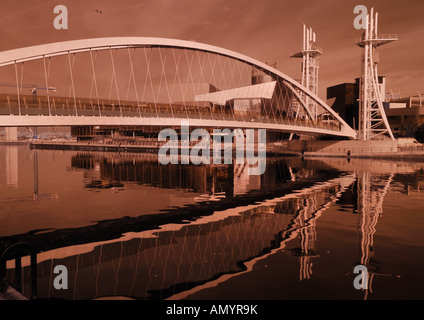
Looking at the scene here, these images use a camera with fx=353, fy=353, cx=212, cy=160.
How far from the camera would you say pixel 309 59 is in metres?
77.8

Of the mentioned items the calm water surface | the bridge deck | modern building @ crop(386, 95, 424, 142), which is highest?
modern building @ crop(386, 95, 424, 142)

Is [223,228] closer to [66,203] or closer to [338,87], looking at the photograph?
[66,203]

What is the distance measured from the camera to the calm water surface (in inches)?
367

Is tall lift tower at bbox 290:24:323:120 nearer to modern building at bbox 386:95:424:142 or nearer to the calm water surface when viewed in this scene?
modern building at bbox 386:95:424:142

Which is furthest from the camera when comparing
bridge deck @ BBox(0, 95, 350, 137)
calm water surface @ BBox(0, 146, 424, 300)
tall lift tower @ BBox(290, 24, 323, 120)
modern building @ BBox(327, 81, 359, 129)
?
modern building @ BBox(327, 81, 359, 129)

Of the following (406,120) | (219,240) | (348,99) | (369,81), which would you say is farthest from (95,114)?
(348,99)

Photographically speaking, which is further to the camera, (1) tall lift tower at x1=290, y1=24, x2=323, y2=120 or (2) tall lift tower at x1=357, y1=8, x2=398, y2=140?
(1) tall lift tower at x1=290, y1=24, x2=323, y2=120

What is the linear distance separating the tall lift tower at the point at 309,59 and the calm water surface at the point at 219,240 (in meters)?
51.6

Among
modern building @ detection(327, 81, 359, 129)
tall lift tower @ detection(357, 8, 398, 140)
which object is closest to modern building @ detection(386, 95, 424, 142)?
modern building @ detection(327, 81, 359, 129)

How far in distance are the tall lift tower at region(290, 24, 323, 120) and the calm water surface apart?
5157 cm

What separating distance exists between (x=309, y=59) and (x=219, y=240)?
236 feet

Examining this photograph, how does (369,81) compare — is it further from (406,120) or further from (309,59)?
(406,120)

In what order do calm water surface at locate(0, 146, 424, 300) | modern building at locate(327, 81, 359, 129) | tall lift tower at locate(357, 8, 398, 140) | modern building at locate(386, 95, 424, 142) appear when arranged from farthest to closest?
modern building at locate(327, 81, 359, 129)
modern building at locate(386, 95, 424, 142)
tall lift tower at locate(357, 8, 398, 140)
calm water surface at locate(0, 146, 424, 300)
